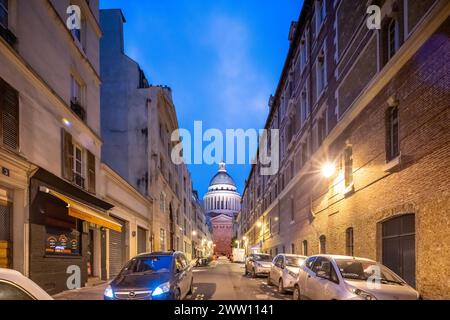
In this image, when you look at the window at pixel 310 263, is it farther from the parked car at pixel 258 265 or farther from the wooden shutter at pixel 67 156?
the parked car at pixel 258 265

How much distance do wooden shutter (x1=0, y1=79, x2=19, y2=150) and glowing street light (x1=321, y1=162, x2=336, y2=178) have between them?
48.7ft

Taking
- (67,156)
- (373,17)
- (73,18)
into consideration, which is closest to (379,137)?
(373,17)

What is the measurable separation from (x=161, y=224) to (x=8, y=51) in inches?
1063

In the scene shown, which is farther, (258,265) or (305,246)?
(305,246)

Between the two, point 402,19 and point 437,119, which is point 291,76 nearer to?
point 402,19

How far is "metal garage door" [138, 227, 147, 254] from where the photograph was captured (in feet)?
98.9

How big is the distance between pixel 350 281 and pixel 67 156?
37.4 ft

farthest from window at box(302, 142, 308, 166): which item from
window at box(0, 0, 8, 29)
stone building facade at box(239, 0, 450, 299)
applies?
window at box(0, 0, 8, 29)

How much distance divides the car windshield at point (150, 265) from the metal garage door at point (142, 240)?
17.8m

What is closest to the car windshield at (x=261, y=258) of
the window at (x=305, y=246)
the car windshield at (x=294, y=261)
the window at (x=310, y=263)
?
the window at (x=305, y=246)

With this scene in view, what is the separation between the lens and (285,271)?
16.6 metres

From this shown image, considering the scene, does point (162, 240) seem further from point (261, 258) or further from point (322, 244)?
point (322, 244)

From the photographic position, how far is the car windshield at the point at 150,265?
12.1 metres

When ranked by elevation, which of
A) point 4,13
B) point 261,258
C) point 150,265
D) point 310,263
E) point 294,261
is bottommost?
point 261,258
